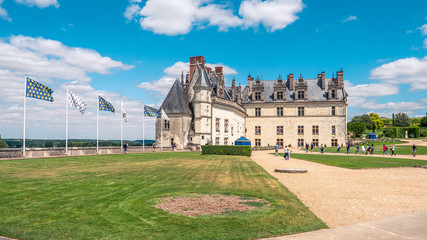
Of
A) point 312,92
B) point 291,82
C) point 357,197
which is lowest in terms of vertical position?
point 357,197

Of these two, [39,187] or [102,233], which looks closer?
[102,233]

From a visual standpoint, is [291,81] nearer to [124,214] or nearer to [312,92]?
[312,92]

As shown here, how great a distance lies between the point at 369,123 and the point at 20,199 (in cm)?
11289

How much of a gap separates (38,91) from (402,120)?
372ft

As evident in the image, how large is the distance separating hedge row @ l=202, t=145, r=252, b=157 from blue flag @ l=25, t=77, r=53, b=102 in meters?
19.6

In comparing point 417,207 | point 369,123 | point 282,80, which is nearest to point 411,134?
point 369,123

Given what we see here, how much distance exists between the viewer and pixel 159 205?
9.06m

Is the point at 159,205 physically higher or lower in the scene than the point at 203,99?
lower

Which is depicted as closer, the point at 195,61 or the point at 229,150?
the point at 229,150

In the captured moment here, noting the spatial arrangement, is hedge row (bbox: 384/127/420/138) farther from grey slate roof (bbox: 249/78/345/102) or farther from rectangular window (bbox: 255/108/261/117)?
rectangular window (bbox: 255/108/261/117)

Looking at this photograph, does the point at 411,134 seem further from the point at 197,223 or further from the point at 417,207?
the point at 197,223

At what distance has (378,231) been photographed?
21.5ft

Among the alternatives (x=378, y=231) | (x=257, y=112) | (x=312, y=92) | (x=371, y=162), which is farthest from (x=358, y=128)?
(x=378, y=231)

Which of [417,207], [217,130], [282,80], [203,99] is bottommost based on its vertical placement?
[417,207]
